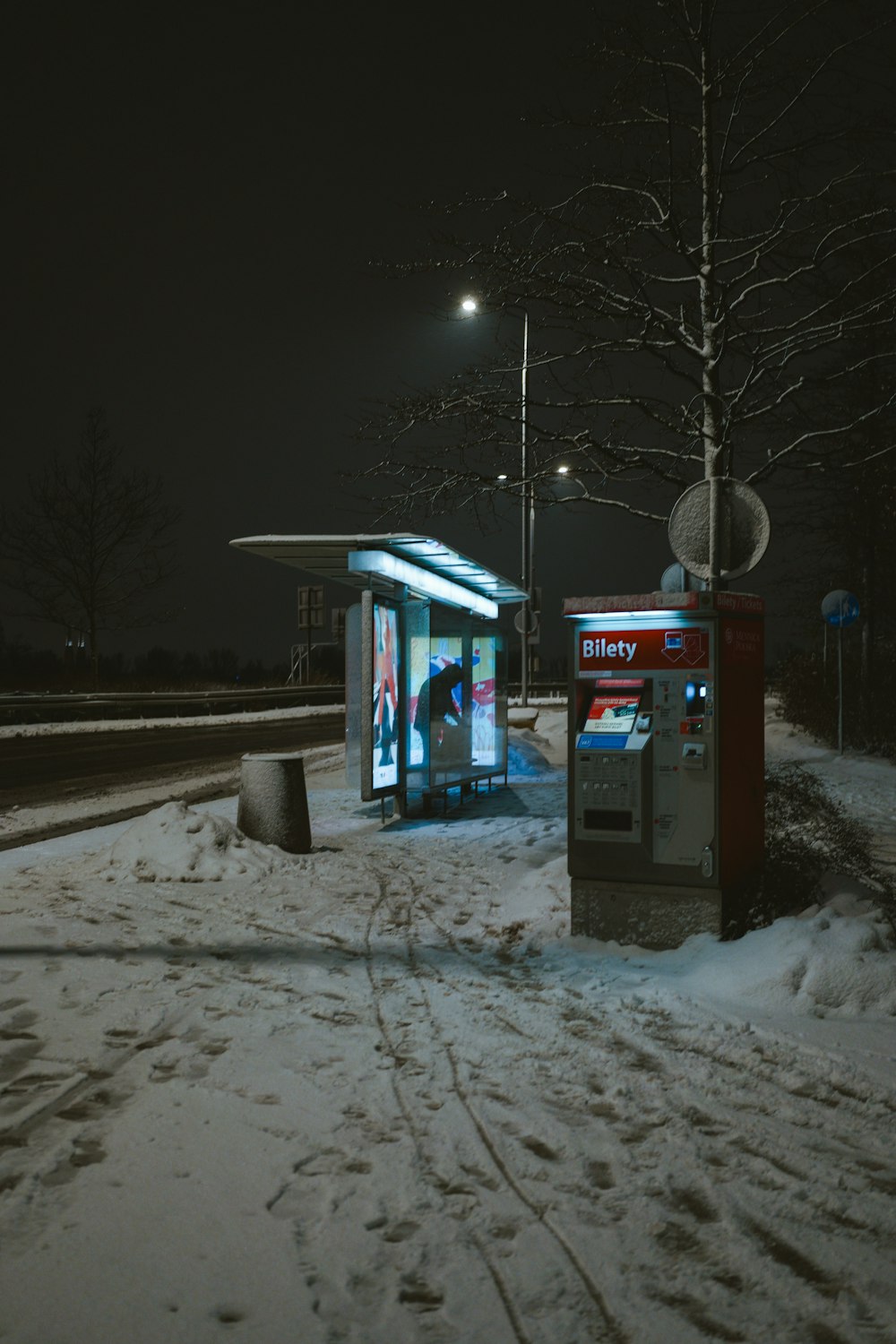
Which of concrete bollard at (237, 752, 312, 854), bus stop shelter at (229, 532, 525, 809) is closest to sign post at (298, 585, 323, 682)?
bus stop shelter at (229, 532, 525, 809)

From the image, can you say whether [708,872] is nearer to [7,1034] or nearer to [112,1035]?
[112,1035]

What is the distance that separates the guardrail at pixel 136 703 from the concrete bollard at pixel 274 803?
19774 millimetres

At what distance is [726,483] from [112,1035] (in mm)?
4710

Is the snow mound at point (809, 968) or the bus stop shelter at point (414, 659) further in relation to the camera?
the bus stop shelter at point (414, 659)

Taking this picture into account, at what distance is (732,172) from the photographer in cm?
864

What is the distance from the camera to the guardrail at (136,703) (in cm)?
2777

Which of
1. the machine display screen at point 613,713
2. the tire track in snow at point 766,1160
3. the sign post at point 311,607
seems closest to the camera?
the tire track in snow at point 766,1160

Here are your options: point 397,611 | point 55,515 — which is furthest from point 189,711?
point 397,611

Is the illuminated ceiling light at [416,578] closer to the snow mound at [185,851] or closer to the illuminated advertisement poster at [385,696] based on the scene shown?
the illuminated advertisement poster at [385,696]

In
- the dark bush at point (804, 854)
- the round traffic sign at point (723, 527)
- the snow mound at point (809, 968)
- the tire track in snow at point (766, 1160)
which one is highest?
the round traffic sign at point (723, 527)

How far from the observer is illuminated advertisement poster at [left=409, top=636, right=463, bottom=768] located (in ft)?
41.0

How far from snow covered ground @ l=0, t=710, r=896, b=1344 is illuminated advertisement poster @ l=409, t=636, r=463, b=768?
5.45 metres

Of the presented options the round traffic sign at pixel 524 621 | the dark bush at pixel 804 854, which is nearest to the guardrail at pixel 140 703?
the round traffic sign at pixel 524 621

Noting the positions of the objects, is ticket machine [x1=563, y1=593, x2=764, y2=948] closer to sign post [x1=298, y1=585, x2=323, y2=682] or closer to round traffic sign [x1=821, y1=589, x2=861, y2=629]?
round traffic sign [x1=821, y1=589, x2=861, y2=629]
